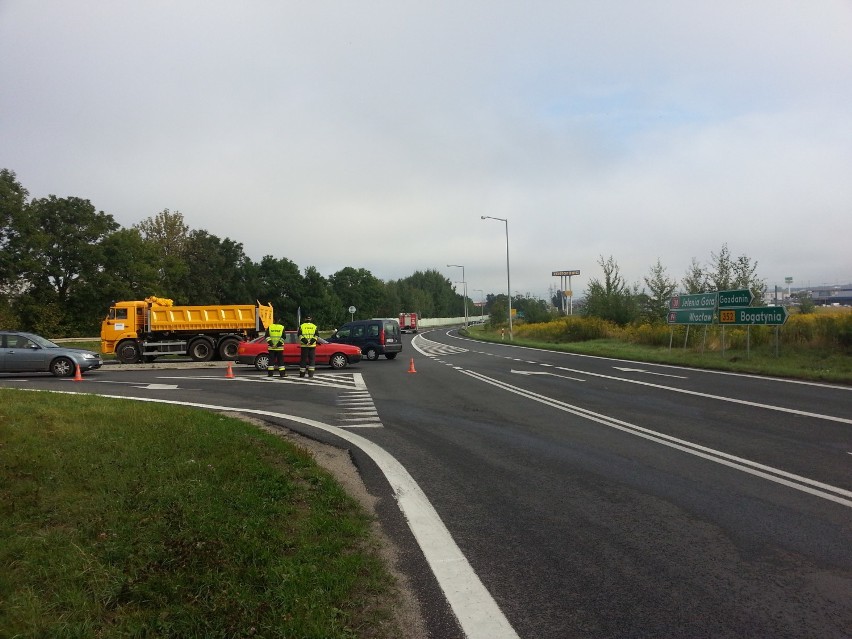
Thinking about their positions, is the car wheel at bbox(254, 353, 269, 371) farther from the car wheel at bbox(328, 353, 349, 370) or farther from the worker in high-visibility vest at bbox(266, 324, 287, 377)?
the car wheel at bbox(328, 353, 349, 370)

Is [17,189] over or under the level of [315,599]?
over

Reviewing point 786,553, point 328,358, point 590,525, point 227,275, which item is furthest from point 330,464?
point 227,275

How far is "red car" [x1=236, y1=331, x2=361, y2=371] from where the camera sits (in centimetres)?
2170

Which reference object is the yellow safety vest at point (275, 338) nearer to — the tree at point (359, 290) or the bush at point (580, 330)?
the bush at point (580, 330)

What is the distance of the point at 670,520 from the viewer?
16.8 ft

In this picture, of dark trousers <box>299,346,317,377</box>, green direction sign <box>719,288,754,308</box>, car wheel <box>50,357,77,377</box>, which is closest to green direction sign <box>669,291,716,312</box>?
green direction sign <box>719,288,754,308</box>

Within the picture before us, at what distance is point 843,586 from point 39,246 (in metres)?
55.4

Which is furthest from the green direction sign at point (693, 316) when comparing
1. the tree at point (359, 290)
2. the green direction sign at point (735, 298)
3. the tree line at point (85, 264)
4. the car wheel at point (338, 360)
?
the tree at point (359, 290)

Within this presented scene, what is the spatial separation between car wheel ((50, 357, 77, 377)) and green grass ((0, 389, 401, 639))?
548 inches

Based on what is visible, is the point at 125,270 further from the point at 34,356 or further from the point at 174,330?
the point at 34,356

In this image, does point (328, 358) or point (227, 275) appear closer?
point (328, 358)

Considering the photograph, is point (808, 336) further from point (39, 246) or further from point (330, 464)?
point (39, 246)

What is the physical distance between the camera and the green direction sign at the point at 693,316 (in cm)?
2319

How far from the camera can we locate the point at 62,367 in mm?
18984
